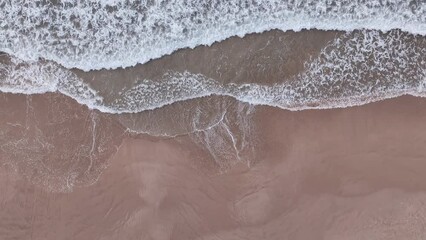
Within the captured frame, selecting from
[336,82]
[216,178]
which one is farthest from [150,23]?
[336,82]

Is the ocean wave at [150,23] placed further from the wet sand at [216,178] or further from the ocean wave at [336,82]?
the wet sand at [216,178]

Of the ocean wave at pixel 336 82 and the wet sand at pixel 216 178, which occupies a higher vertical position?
the ocean wave at pixel 336 82

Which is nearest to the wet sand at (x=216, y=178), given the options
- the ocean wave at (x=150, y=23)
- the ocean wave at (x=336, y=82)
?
the ocean wave at (x=336, y=82)

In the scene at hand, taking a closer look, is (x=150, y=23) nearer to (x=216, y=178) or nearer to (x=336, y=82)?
(x=216, y=178)

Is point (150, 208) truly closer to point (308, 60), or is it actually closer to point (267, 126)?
point (267, 126)

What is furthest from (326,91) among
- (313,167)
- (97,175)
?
(97,175)

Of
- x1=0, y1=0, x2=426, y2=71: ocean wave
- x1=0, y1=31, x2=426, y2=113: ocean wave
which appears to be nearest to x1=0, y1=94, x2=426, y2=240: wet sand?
x1=0, y1=31, x2=426, y2=113: ocean wave

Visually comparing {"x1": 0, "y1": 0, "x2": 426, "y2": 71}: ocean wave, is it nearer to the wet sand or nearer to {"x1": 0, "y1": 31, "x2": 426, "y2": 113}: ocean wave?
{"x1": 0, "y1": 31, "x2": 426, "y2": 113}: ocean wave
